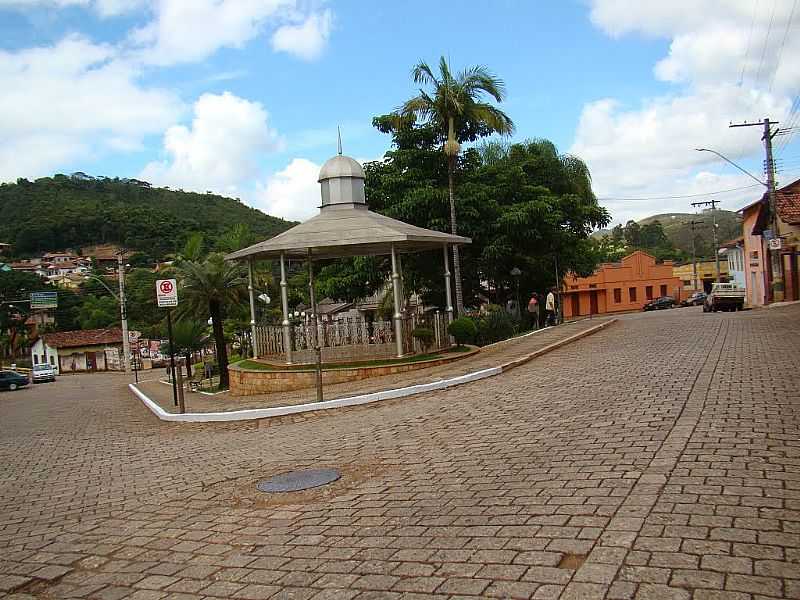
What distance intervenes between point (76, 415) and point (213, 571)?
688 inches

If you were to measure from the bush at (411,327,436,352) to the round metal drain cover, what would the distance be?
9.84 metres

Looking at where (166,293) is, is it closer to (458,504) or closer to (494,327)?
(458,504)

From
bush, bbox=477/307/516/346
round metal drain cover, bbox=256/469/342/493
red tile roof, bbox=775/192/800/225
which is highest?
red tile roof, bbox=775/192/800/225

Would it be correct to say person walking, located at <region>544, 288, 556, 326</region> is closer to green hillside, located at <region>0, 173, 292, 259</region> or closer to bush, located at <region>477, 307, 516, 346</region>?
bush, located at <region>477, 307, 516, 346</region>

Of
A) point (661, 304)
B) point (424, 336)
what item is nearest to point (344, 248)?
point (424, 336)

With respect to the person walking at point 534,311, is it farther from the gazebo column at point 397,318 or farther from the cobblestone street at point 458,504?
the cobblestone street at point 458,504

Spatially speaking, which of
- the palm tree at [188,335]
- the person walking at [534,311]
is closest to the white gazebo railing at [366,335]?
the person walking at [534,311]

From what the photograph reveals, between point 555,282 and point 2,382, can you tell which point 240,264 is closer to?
point 555,282

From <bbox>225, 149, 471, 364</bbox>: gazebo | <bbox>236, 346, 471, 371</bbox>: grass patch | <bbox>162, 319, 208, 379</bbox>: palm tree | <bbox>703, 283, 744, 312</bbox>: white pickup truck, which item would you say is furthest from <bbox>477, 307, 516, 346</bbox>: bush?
<bbox>703, 283, 744, 312</bbox>: white pickup truck

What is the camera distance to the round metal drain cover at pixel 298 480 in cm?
723

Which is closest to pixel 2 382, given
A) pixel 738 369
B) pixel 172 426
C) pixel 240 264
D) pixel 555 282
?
pixel 240 264

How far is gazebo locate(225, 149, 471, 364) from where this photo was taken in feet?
55.6

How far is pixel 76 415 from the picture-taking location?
67.4 ft

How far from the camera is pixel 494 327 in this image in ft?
72.7
